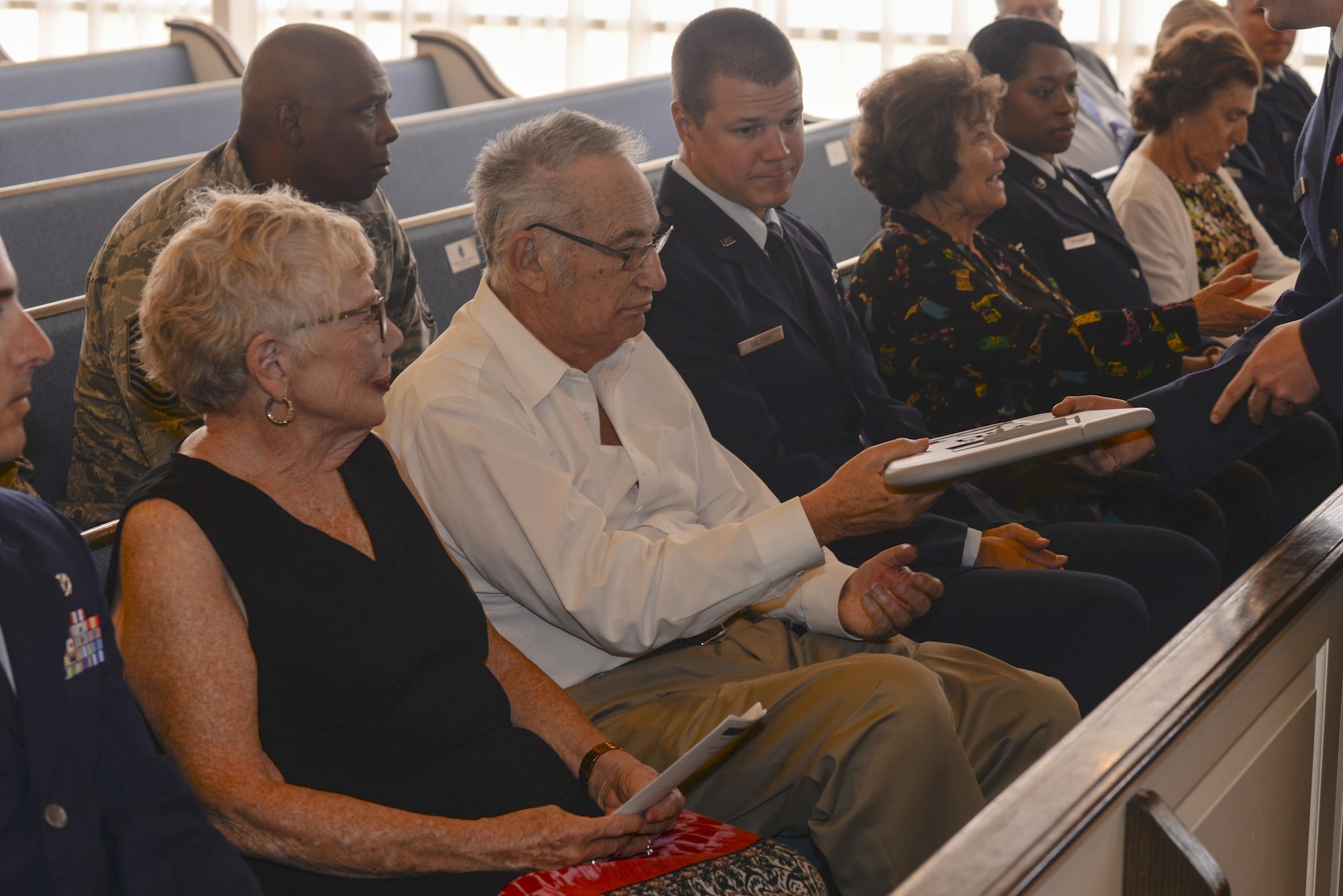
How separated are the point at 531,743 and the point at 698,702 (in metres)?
0.22

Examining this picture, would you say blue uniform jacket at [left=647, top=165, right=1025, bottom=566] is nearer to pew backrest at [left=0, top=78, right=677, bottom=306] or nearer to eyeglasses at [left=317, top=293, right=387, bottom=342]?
eyeglasses at [left=317, top=293, right=387, bottom=342]

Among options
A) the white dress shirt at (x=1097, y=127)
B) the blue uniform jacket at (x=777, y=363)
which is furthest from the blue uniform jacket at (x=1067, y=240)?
the white dress shirt at (x=1097, y=127)

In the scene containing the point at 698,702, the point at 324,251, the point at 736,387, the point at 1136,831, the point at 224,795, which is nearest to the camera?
the point at 1136,831

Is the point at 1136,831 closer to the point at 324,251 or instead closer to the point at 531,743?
the point at 531,743

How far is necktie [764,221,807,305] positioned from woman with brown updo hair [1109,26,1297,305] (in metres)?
1.25

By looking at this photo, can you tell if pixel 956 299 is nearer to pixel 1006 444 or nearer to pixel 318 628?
pixel 1006 444

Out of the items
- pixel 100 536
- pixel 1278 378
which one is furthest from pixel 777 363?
pixel 100 536

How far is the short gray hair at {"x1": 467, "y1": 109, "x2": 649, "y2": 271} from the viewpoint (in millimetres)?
1711

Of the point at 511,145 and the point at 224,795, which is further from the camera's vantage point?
the point at 511,145

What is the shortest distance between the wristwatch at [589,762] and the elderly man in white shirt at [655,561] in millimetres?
89

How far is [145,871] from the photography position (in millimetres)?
1132

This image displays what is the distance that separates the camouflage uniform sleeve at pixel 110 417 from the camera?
2098 millimetres

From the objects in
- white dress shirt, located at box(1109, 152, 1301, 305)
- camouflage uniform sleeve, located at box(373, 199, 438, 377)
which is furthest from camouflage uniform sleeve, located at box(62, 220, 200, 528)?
white dress shirt, located at box(1109, 152, 1301, 305)

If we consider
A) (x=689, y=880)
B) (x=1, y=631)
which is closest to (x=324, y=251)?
(x=1, y=631)
